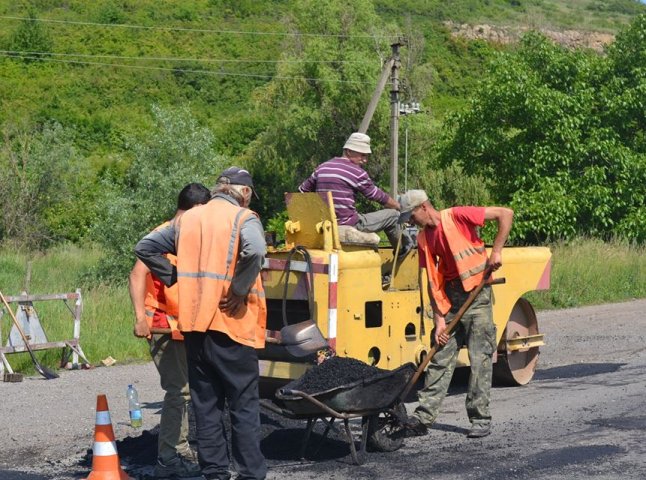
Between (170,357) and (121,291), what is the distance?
1076 centimetres

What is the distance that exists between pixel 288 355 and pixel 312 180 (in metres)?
1.59

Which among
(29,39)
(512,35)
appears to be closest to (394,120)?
(29,39)

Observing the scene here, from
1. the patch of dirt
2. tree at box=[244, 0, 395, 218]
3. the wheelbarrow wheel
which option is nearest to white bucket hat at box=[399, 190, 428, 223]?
the wheelbarrow wheel

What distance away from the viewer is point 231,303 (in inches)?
246

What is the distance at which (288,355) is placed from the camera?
881cm

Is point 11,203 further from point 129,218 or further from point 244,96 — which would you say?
point 244,96

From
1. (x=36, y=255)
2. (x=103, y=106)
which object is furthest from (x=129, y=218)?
(x=103, y=106)

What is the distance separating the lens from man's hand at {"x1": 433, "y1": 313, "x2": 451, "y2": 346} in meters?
8.27

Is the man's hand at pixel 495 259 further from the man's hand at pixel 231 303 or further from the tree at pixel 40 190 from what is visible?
the tree at pixel 40 190

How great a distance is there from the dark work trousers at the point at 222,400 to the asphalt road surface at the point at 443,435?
2.56 feet

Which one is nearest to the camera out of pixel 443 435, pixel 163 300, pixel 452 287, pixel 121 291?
pixel 163 300

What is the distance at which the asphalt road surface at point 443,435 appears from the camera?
7031 mm

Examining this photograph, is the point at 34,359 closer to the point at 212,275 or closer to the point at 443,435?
the point at 443,435

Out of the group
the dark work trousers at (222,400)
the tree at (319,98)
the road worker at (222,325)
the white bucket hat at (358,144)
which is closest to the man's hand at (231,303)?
the road worker at (222,325)
